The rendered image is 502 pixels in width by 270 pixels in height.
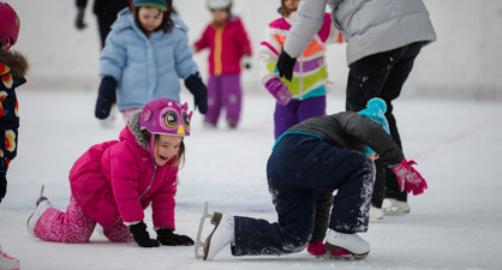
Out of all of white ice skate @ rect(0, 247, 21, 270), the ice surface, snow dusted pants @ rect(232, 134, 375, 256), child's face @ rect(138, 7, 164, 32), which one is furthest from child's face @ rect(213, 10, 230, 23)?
white ice skate @ rect(0, 247, 21, 270)

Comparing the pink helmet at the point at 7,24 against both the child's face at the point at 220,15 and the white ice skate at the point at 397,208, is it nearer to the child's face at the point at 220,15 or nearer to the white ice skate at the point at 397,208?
the white ice skate at the point at 397,208

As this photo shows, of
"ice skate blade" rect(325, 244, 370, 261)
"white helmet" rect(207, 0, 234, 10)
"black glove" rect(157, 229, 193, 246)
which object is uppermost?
"white helmet" rect(207, 0, 234, 10)

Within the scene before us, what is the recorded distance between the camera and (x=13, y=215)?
4.14 m

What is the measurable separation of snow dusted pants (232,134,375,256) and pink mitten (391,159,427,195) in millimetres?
160

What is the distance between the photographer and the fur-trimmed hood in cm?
292

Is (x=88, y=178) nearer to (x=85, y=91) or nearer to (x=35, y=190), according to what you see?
(x=35, y=190)

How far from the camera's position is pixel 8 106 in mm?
2951

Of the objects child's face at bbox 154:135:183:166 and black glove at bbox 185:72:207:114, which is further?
black glove at bbox 185:72:207:114

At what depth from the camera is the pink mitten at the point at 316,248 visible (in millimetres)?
3268

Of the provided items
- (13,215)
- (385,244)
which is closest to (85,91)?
(13,215)

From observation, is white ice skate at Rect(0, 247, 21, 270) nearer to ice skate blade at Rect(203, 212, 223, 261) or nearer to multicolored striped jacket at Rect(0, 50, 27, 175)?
multicolored striped jacket at Rect(0, 50, 27, 175)

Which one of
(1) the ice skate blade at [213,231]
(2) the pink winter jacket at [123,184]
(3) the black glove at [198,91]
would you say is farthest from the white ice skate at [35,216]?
(3) the black glove at [198,91]

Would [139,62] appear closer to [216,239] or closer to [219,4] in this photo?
[216,239]

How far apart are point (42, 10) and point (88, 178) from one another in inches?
446
